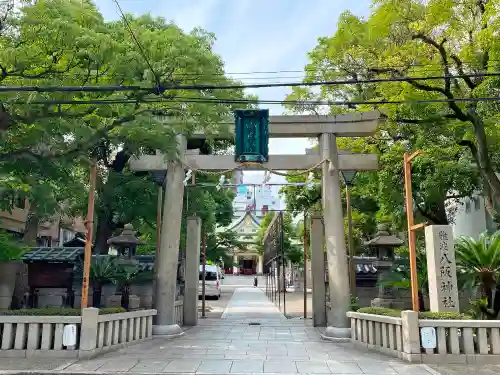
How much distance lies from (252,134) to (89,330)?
6432 millimetres

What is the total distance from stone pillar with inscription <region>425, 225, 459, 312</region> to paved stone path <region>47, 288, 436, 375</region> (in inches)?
66.1

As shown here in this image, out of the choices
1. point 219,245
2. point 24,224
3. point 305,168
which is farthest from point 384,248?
point 219,245

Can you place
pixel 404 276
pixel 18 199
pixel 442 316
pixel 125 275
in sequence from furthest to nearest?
pixel 125 275
pixel 404 276
pixel 18 199
pixel 442 316

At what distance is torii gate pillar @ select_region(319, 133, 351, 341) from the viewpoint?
1199cm

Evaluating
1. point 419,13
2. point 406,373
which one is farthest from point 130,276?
point 419,13

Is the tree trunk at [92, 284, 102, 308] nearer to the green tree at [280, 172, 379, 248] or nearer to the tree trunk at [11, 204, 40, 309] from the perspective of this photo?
the tree trunk at [11, 204, 40, 309]

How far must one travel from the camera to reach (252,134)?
1228 centimetres

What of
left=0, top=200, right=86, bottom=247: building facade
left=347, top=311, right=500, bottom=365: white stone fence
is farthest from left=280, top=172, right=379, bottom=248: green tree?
left=347, top=311, right=500, bottom=365: white stone fence

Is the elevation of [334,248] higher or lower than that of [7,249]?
higher

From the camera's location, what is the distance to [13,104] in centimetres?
953

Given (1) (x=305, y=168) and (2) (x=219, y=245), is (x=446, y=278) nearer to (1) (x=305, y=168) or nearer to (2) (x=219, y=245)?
(1) (x=305, y=168)

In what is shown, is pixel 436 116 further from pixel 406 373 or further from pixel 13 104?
pixel 13 104

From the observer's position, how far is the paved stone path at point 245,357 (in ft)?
26.2

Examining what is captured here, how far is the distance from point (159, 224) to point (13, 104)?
219 inches
